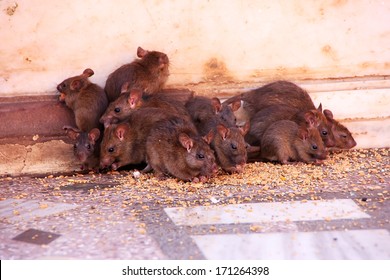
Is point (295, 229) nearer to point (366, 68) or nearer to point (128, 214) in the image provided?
point (128, 214)

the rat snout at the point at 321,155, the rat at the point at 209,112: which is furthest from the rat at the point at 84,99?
the rat snout at the point at 321,155

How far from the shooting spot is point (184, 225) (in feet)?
16.0

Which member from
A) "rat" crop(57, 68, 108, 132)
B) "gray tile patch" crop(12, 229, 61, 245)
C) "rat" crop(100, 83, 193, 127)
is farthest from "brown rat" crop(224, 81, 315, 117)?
"gray tile patch" crop(12, 229, 61, 245)

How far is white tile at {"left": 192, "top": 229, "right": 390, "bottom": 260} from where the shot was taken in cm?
425

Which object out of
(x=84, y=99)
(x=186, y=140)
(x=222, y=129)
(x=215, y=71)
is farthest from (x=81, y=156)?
(x=215, y=71)

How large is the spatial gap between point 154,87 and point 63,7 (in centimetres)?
122

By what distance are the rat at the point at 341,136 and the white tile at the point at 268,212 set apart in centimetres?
183

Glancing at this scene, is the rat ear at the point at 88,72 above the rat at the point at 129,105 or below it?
above

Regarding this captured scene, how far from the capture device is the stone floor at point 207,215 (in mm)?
4371

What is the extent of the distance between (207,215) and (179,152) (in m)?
1.28

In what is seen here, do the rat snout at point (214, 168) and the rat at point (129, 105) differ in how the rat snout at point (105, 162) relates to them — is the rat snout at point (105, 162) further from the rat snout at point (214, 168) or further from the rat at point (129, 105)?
the rat snout at point (214, 168)

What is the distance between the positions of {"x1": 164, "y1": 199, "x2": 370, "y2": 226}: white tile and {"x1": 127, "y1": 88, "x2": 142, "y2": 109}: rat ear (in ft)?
6.05

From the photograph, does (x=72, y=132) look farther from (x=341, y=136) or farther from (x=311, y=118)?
(x=341, y=136)

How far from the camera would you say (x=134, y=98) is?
22.5 feet
